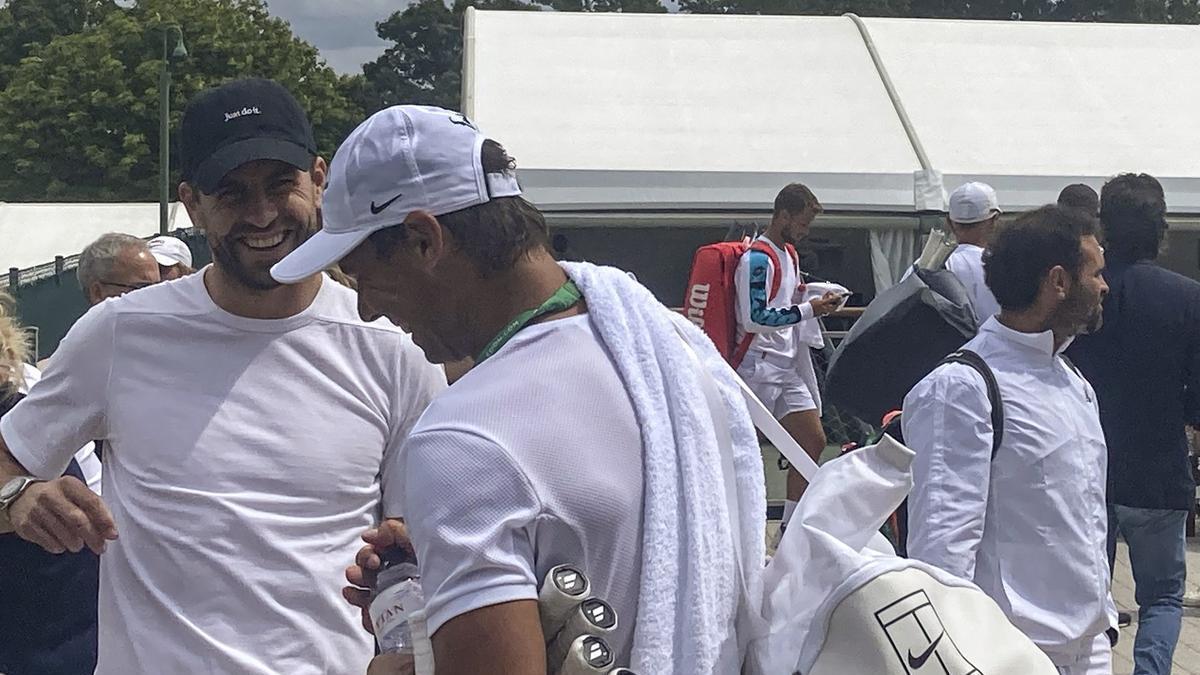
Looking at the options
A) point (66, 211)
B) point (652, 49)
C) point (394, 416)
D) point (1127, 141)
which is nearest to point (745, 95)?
point (652, 49)

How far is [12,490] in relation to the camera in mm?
2666

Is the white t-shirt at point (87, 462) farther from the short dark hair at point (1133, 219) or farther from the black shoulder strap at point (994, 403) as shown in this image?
the short dark hair at point (1133, 219)

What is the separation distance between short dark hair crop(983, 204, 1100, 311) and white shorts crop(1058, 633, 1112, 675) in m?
0.83

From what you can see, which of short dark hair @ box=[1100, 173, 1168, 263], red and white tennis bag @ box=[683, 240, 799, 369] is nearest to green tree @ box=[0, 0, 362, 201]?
red and white tennis bag @ box=[683, 240, 799, 369]

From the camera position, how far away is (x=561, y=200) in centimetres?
1018

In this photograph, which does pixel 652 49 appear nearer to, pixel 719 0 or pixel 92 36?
pixel 92 36

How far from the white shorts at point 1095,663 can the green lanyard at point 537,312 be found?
7.33 ft

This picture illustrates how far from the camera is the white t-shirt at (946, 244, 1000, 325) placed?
20.1 feet

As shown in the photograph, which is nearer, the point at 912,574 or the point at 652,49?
the point at 912,574

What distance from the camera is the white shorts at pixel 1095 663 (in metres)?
3.52

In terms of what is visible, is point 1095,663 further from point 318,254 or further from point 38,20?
point 38,20

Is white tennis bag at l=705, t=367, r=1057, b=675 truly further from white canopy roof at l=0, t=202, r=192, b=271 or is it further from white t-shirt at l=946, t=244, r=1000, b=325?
white canopy roof at l=0, t=202, r=192, b=271

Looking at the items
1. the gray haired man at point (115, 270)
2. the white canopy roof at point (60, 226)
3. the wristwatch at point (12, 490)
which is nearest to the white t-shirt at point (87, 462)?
the wristwatch at point (12, 490)

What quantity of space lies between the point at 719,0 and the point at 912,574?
5548cm
